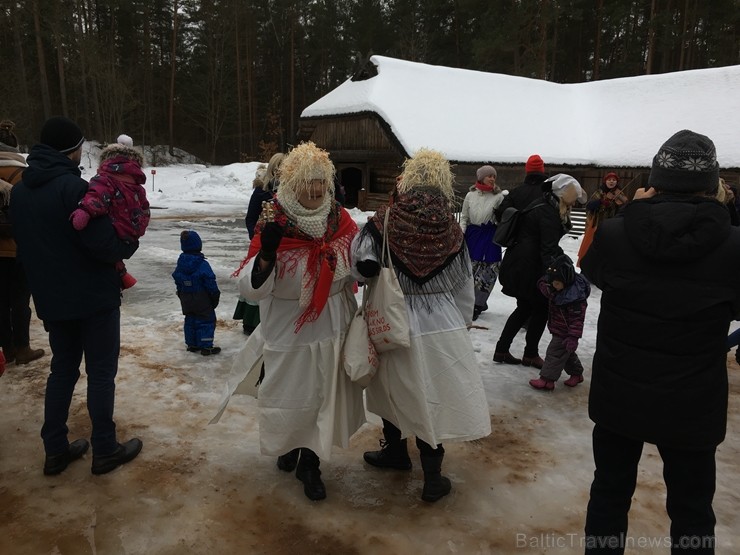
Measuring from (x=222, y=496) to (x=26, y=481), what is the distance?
43.1 inches

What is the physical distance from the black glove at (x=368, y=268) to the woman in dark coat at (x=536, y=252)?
2115 mm

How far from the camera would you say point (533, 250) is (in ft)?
14.5

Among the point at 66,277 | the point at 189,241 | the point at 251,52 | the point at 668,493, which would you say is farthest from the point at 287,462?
the point at 251,52

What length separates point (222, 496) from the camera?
9.19ft

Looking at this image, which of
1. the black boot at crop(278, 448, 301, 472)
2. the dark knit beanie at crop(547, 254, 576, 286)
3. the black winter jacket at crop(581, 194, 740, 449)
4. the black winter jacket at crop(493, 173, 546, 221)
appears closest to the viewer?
the black winter jacket at crop(581, 194, 740, 449)

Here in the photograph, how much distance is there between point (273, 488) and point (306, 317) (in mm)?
996

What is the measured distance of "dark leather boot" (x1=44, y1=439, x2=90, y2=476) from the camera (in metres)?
2.93

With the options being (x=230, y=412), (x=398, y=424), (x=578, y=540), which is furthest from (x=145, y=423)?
(x=578, y=540)

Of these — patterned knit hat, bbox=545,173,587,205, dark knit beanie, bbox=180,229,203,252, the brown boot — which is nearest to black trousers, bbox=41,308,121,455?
dark knit beanie, bbox=180,229,203,252

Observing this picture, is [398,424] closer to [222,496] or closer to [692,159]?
[222,496]

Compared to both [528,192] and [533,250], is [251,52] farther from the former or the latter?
[533,250]

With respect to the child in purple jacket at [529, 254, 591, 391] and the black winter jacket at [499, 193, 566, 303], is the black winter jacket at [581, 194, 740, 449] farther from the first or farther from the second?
the black winter jacket at [499, 193, 566, 303]

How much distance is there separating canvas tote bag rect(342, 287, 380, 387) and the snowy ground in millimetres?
728

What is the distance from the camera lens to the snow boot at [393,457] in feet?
10.1
